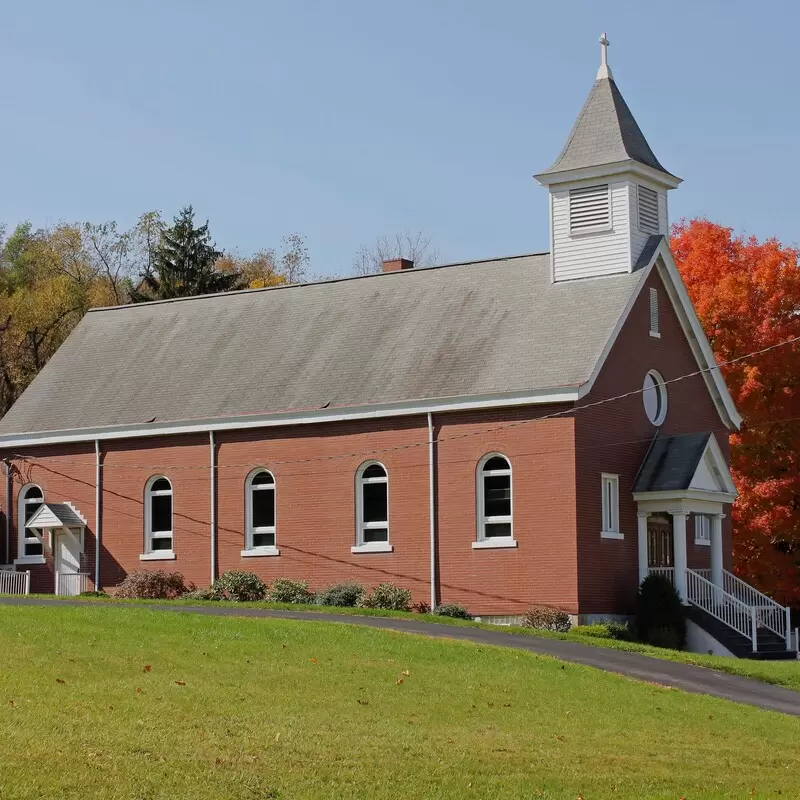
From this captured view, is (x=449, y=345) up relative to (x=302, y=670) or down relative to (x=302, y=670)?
up

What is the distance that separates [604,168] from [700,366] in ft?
22.4

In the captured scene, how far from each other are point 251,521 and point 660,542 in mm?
10908

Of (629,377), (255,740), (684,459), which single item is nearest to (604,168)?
(629,377)

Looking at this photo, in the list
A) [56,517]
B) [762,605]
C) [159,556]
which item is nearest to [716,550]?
[762,605]

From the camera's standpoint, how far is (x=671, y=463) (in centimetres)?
3662

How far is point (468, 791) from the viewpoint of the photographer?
15.0 metres

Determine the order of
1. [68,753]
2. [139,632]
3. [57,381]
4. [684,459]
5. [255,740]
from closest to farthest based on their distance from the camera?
[68,753] → [255,740] → [139,632] → [684,459] → [57,381]

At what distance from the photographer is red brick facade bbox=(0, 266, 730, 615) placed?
3447 cm

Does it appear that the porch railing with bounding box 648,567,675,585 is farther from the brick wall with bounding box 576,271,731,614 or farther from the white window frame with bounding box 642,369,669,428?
the white window frame with bounding box 642,369,669,428

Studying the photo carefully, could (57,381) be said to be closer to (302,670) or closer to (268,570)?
(268,570)

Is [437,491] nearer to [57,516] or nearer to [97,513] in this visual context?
[97,513]

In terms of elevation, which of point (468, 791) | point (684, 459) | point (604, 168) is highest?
point (604, 168)

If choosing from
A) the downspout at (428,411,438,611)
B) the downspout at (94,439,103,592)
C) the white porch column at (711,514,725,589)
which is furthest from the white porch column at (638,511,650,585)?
the downspout at (94,439,103,592)

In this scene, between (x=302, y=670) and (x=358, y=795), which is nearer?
(x=358, y=795)
